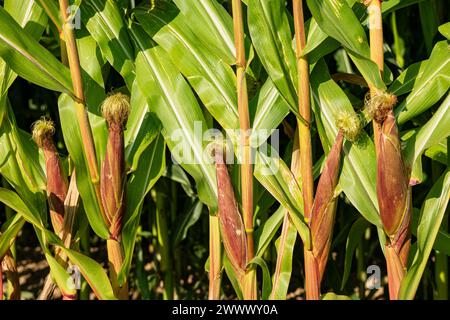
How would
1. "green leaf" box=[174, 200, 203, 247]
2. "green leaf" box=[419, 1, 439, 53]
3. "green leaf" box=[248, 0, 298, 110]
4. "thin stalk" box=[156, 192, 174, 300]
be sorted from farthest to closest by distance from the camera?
"thin stalk" box=[156, 192, 174, 300] → "green leaf" box=[174, 200, 203, 247] → "green leaf" box=[419, 1, 439, 53] → "green leaf" box=[248, 0, 298, 110]

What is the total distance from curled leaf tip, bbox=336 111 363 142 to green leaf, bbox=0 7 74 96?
23.2 inches

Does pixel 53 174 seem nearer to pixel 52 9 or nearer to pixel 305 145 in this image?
pixel 52 9

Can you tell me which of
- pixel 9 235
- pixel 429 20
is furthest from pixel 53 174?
pixel 429 20

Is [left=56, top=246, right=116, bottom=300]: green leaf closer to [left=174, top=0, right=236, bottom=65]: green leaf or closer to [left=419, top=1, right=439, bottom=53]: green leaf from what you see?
[left=174, top=0, right=236, bottom=65]: green leaf

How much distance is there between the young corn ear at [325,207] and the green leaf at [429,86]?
180mm

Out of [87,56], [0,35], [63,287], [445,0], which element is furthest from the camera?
[445,0]

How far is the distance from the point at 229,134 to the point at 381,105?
1.16ft

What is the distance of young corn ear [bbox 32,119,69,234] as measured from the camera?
1.69m

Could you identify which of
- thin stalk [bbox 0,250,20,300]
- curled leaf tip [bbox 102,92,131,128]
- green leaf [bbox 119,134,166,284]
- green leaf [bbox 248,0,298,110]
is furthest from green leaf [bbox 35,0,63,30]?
thin stalk [bbox 0,250,20,300]

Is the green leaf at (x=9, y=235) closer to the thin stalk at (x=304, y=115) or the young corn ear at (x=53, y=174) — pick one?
the young corn ear at (x=53, y=174)

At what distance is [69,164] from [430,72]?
0.89 metres
